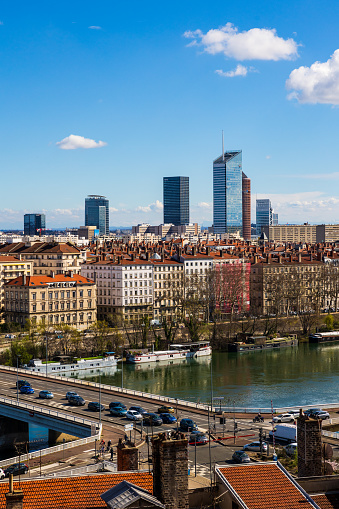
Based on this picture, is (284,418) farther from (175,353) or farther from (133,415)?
(175,353)

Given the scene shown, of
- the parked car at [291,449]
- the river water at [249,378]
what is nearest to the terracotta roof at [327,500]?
the parked car at [291,449]

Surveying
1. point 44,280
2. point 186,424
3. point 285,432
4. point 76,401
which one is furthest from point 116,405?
point 44,280

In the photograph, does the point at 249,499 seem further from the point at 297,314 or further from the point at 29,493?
the point at 297,314

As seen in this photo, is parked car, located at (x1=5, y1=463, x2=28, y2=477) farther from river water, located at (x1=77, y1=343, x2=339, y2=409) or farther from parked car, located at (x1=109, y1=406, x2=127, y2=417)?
river water, located at (x1=77, y1=343, x2=339, y2=409)

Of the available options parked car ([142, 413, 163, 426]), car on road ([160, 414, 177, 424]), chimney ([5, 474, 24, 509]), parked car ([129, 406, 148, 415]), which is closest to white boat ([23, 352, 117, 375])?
parked car ([129, 406, 148, 415])

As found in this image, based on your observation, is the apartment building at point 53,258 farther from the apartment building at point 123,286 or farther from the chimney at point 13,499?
the chimney at point 13,499

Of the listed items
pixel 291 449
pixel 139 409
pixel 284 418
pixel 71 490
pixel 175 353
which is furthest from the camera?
pixel 175 353

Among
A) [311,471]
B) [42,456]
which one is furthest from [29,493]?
[42,456]
